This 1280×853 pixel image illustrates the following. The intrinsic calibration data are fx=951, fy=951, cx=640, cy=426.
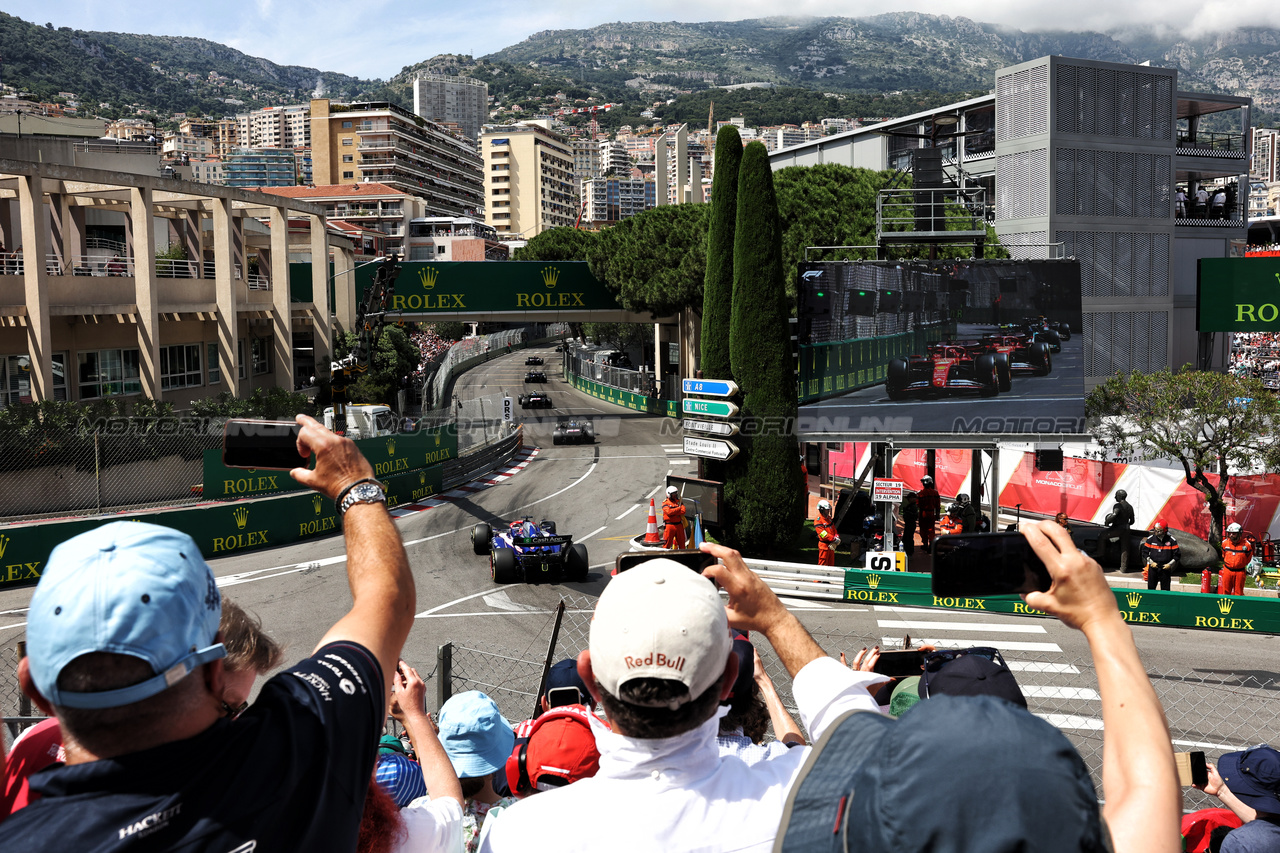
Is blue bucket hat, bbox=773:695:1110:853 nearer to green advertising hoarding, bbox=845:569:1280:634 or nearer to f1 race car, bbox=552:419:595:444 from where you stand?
green advertising hoarding, bbox=845:569:1280:634

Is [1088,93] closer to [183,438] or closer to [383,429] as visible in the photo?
[383,429]

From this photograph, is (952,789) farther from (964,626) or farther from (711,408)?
(711,408)

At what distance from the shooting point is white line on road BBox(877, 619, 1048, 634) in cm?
1520

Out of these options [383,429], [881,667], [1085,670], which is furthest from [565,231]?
[881,667]

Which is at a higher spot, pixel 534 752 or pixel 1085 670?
pixel 534 752

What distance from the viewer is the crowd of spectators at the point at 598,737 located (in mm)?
1322

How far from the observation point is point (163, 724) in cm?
169

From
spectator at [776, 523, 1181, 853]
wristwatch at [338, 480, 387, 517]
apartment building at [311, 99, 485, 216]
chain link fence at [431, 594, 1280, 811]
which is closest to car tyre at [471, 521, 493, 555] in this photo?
chain link fence at [431, 594, 1280, 811]

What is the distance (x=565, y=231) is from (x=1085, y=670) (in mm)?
59176

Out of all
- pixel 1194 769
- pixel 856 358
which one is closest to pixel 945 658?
pixel 1194 769

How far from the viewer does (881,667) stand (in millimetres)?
4270

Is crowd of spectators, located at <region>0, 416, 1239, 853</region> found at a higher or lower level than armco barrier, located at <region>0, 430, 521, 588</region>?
higher

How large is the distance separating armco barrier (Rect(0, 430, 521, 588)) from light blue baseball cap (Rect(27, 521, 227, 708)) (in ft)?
56.2

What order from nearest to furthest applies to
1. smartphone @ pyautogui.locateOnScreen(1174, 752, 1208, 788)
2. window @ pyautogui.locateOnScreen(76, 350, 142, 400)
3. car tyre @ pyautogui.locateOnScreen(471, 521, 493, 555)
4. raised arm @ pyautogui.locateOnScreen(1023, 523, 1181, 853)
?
raised arm @ pyautogui.locateOnScreen(1023, 523, 1181, 853), smartphone @ pyautogui.locateOnScreen(1174, 752, 1208, 788), car tyre @ pyautogui.locateOnScreen(471, 521, 493, 555), window @ pyautogui.locateOnScreen(76, 350, 142, 400)
